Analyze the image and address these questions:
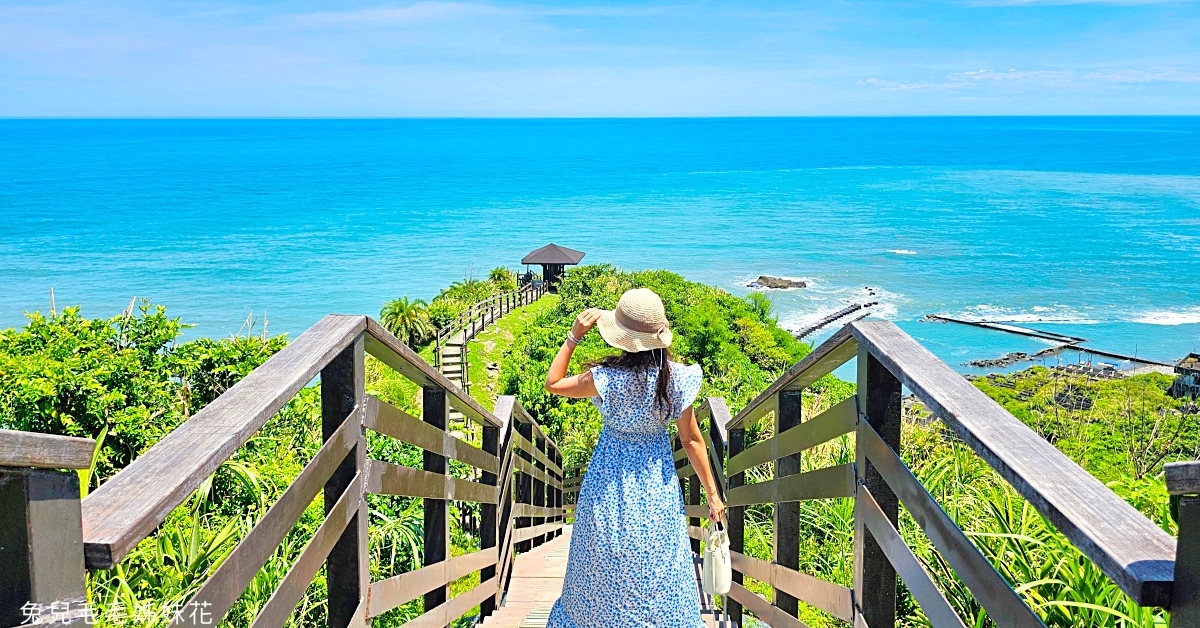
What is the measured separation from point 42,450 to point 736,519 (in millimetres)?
3409

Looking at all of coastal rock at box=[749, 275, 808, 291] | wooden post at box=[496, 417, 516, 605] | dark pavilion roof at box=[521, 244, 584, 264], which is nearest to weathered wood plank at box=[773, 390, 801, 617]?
wooden post at box=[496, 417, 516, 605]

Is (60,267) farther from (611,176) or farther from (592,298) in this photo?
(611,176)

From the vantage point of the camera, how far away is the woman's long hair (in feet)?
11.1

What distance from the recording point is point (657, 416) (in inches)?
134

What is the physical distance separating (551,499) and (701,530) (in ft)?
12.5

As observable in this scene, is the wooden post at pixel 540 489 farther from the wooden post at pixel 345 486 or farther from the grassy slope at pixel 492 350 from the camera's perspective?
the grassy slope at pixel 492 350

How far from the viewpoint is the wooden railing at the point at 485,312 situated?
29.9 m

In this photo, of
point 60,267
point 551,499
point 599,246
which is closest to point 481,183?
point 599,246

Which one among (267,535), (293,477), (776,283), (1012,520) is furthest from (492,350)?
(776,283)

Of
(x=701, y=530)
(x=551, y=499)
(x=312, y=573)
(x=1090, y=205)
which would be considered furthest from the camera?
(x=1090, y=205)

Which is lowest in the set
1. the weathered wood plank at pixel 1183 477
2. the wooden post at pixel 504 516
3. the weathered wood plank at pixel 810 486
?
the wooden post at pixel 504 516

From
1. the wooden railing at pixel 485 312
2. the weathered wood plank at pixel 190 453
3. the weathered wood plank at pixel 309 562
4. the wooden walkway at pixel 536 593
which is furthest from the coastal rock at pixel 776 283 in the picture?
the weathered wood plank at pixel 190 453

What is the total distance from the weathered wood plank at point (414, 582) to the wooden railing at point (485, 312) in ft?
75.6

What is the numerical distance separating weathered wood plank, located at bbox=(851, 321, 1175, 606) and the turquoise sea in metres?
39.2
